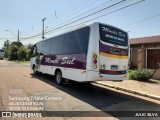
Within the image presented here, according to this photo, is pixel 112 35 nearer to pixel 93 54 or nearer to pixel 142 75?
pixel 93 54

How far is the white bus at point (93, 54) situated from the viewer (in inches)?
370

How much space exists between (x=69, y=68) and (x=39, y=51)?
6.42 m

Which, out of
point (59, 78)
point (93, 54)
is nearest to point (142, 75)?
point (59, 78)

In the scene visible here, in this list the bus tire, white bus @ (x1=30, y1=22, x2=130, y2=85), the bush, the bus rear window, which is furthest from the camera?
the bush

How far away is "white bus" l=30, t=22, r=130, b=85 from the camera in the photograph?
939 centimetres

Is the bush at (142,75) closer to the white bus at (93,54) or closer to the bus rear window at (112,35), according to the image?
the white bus at (93,54)

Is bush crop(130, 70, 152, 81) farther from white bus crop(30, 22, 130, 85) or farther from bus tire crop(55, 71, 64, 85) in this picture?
bus tire crop(55, 71, 64, 85)

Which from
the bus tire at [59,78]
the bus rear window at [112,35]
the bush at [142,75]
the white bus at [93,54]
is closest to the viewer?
the white bus at [93,54]

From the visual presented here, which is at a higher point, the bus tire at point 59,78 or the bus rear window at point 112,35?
the bus rear window at point 112,35

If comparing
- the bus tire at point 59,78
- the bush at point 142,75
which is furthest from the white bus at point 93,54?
the bush at point 142,75

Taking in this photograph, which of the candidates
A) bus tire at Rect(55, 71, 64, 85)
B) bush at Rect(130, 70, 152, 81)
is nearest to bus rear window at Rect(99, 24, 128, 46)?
bus tire at Rect(55, 71, 64, 85)

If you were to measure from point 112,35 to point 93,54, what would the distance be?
1.50 m

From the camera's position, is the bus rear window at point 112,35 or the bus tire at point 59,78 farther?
the bus tire at point 59,78

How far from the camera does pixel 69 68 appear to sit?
36.7ft
